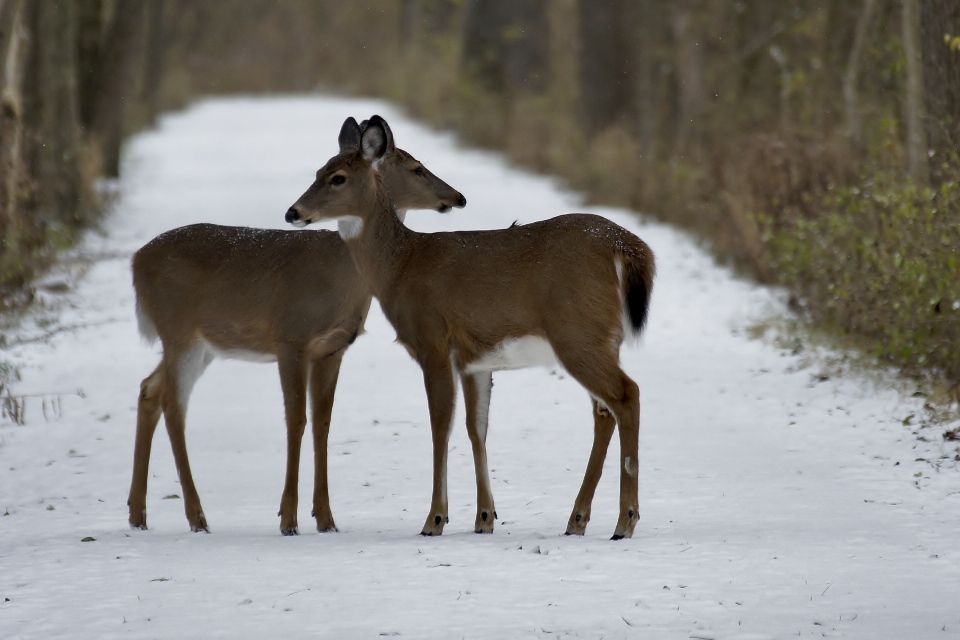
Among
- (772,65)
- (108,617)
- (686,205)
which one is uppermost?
(772,65)

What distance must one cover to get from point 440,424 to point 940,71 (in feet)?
18.2

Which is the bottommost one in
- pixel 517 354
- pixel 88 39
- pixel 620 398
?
pixel 620 398

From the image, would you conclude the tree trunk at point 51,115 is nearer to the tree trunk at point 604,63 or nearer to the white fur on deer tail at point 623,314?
the tree trunk at point 604,63

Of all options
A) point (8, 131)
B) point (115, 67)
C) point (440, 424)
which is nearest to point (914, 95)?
point (440, 424)

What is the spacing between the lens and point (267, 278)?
265 inches

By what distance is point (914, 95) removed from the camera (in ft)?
36.0

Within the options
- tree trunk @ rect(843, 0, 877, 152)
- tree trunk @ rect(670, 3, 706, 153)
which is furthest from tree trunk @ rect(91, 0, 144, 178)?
tree trunk @ rect(843, 0, 877, 152)

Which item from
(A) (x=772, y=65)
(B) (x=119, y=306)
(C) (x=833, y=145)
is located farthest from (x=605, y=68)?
(B) (x=119, y=306)

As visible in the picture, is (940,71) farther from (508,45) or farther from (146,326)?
(508,45)

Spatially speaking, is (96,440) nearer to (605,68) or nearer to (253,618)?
(253,618)

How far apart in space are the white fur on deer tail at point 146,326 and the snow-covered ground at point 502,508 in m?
0.96

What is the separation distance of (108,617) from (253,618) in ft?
1.84

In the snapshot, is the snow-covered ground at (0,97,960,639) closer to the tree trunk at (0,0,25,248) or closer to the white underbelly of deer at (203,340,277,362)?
the white underbelly of deer at (203,340,277,362)

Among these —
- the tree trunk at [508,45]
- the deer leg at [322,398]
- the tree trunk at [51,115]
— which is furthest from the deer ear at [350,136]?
the tree trunk at [508,45]
